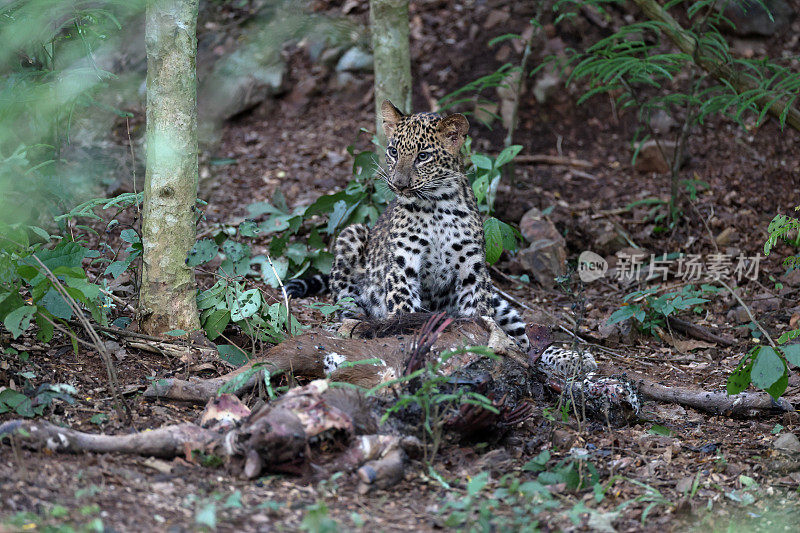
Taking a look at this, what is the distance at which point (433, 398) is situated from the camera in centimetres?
391

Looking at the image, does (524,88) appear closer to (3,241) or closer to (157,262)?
(157,262)

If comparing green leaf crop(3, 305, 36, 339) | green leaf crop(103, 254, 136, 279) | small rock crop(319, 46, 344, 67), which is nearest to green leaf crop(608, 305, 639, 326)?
green leaf crop(103, 254, 136, 279)

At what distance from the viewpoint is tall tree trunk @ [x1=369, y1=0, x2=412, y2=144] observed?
8.08 m

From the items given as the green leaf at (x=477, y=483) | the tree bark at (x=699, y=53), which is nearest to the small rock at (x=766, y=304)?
the tree bark at (x=699, y=53)

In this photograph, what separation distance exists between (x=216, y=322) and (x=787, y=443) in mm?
3774

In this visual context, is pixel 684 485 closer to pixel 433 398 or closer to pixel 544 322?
pixel 433 398

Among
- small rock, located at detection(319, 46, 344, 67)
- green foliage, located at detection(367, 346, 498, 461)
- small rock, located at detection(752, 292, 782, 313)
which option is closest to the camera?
green foliage, located at detection(367, 346, 498, 461)

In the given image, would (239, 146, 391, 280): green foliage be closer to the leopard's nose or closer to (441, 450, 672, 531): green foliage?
the leopard's nose

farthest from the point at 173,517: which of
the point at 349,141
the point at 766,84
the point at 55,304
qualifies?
the point at 349,141

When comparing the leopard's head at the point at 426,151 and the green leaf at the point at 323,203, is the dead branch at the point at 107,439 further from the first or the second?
the green leaf at the point at 323,203

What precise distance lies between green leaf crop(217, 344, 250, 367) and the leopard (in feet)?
4.72

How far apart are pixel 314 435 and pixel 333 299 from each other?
3599 millimetres

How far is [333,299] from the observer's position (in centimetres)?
736

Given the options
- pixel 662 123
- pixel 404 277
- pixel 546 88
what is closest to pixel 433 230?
pixel 404 277
